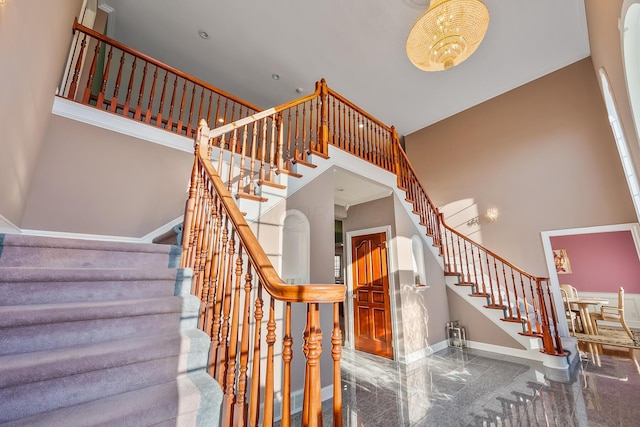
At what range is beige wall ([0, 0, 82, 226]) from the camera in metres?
1.67

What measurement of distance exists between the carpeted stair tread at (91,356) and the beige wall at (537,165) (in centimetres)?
540

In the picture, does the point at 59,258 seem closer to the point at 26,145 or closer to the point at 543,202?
the point at 26,145

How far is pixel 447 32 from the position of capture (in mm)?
2559

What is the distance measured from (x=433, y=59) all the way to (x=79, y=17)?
4112mm

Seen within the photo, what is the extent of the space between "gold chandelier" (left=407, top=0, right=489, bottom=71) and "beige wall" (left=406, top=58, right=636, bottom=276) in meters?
3.30

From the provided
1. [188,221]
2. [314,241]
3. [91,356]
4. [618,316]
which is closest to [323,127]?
[314,241]

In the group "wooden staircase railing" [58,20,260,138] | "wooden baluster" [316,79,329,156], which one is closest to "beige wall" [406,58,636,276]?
"wooden baluster" [316,79,329,156]

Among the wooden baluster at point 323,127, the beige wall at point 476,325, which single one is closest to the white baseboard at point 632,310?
the beige wall at point 476,325

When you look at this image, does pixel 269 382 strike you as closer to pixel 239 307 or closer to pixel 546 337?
pixel 239 307

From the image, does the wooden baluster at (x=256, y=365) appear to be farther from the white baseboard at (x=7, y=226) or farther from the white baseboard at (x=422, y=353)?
the white baseboard at (x=422, y=353)

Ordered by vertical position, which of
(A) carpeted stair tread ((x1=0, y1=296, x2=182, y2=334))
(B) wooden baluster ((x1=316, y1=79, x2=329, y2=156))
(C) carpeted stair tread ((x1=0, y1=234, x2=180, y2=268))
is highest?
(B) wooden baluster ((x1=316, y1=79, x2=329, y2=156))

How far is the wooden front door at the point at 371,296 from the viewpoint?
4.33 metres

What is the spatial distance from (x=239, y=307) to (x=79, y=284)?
3.15 feet

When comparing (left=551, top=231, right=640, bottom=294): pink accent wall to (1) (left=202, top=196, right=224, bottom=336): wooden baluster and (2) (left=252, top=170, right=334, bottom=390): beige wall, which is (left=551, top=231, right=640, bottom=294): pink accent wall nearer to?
(2) (left=252, top=170, right=334, bottom=390): beige wall
